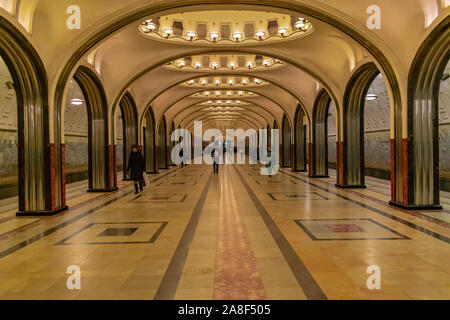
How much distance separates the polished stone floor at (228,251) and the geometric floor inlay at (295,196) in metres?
0.84

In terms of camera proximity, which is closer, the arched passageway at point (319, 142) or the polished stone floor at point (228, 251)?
the polished stone floor at point (228, 251)

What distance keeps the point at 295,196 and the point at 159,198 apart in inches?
150

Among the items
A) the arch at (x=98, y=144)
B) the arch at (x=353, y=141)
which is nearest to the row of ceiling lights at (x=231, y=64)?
the arch at (x=353, y=141)

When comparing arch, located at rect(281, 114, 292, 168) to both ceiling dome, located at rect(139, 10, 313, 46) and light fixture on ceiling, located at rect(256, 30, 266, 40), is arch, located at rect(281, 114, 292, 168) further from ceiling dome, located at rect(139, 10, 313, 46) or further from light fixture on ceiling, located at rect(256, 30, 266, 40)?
light fixture on ceiling, located at rect(256, 30, 266, 40)

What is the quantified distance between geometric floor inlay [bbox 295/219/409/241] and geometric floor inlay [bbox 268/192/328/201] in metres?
2.90

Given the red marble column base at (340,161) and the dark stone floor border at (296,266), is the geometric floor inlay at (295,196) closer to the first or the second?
the red marble column base at (340,161)

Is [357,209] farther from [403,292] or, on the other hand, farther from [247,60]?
[247,60]

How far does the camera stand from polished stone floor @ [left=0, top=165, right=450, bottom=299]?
144 inches

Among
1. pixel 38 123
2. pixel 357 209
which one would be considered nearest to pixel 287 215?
Result: pixel 357 209

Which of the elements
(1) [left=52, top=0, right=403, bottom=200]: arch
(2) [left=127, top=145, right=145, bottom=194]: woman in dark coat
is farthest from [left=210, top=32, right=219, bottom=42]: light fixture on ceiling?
(2) [left=127, top=145, right=145, bottom=194]: woman in dark coat

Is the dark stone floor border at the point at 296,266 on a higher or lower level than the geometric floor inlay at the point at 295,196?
lower

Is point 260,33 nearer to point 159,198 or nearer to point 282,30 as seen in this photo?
point 282,30

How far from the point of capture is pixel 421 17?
7504 millimetres

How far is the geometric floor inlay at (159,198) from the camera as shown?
978 cm
